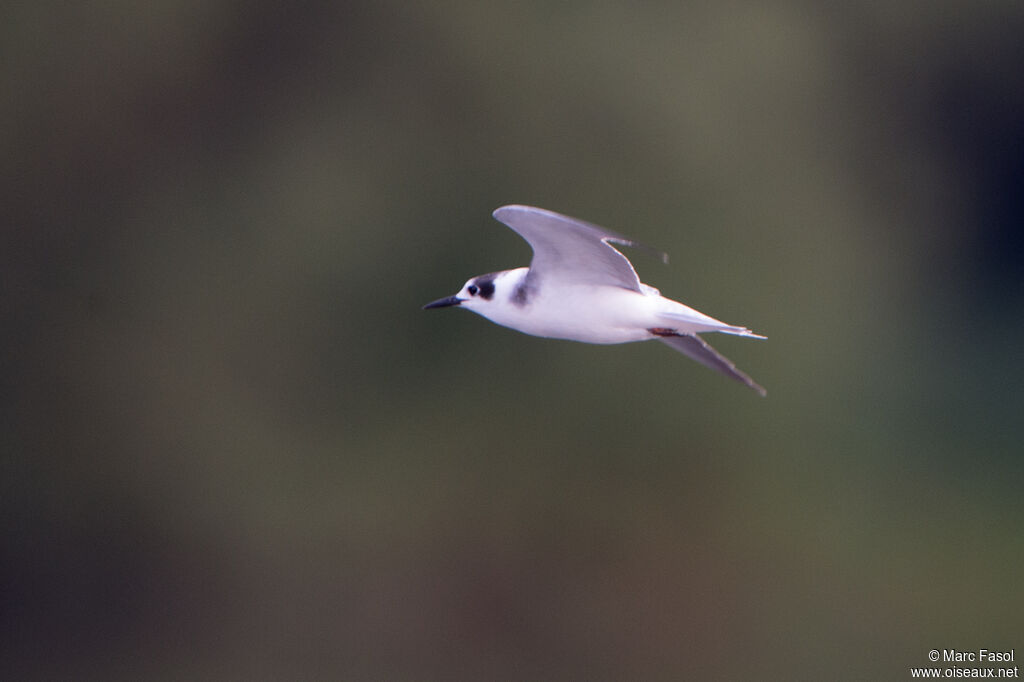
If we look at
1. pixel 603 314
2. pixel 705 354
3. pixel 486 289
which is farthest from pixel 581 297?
pixel 705 354

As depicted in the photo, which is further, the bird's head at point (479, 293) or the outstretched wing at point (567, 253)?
the bird's head at point (479, 293)

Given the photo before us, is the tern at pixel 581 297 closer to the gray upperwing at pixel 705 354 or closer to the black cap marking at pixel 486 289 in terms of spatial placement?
the black cap marking at pixel 486 289

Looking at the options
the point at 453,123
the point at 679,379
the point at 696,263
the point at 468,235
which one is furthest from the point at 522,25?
the point at 679,379

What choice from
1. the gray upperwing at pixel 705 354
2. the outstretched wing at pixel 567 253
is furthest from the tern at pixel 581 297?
the gray upperwing at pixel 705 354

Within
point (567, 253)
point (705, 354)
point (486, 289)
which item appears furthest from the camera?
point (705, 354)

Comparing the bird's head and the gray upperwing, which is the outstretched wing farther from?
the gray upperwing

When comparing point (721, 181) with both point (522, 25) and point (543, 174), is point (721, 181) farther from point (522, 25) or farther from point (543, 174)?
point (522, 25)

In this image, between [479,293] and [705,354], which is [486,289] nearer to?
[479,293]

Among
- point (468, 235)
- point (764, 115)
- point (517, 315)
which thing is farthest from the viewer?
point (764, 115)

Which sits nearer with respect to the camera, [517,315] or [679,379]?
[517,315]
